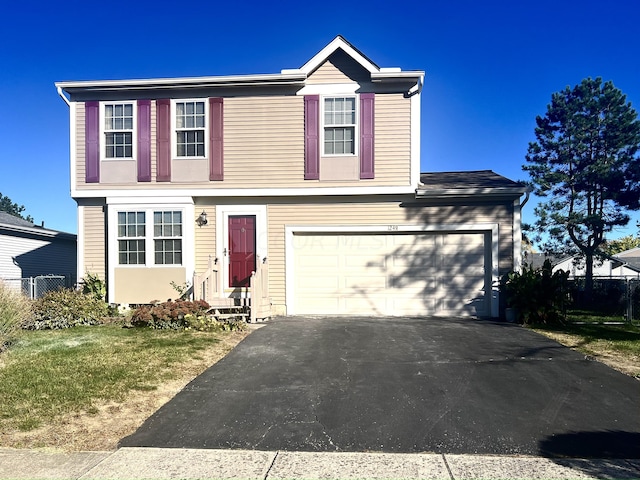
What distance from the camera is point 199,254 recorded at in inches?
472

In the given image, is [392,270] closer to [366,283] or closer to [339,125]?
[366,283]

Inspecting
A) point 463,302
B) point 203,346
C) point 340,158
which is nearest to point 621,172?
point 463,302

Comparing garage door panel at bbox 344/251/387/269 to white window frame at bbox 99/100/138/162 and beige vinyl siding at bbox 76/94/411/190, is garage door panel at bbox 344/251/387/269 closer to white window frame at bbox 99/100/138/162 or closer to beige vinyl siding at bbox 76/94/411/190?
beige vinyl siding at bbox 76/94/411/190

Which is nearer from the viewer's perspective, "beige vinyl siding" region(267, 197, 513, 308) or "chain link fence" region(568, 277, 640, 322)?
"beige vinyl siding" region(267, 197, 513, 308)

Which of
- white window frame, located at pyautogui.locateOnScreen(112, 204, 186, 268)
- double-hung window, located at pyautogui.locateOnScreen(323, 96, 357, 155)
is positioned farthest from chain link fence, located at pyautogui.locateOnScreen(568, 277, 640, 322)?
white window frame, located at pyautogui.locateOnScreen(112, 204, 186, 268)

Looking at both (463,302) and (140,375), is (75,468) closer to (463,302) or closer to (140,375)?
(140,375)

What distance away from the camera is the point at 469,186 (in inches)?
463

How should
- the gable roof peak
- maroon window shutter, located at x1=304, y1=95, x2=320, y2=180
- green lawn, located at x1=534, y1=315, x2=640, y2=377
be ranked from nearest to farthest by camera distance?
green lawn, located at x1=534, y1=315, x2=640, y2=377
the gable roof peak
maroon window shutter, located at x1=304, y1=95, x2=320, y2=180

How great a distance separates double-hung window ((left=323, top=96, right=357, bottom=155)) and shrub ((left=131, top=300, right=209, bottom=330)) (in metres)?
5.35

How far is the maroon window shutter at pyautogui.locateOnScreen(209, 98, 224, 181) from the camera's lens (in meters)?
12.0

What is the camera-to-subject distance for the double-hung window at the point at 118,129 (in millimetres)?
12188

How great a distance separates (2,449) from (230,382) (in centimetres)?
266

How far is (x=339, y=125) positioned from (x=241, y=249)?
14.4ft

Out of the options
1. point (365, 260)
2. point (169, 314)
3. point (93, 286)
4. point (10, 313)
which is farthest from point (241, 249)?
point (10, 313)
